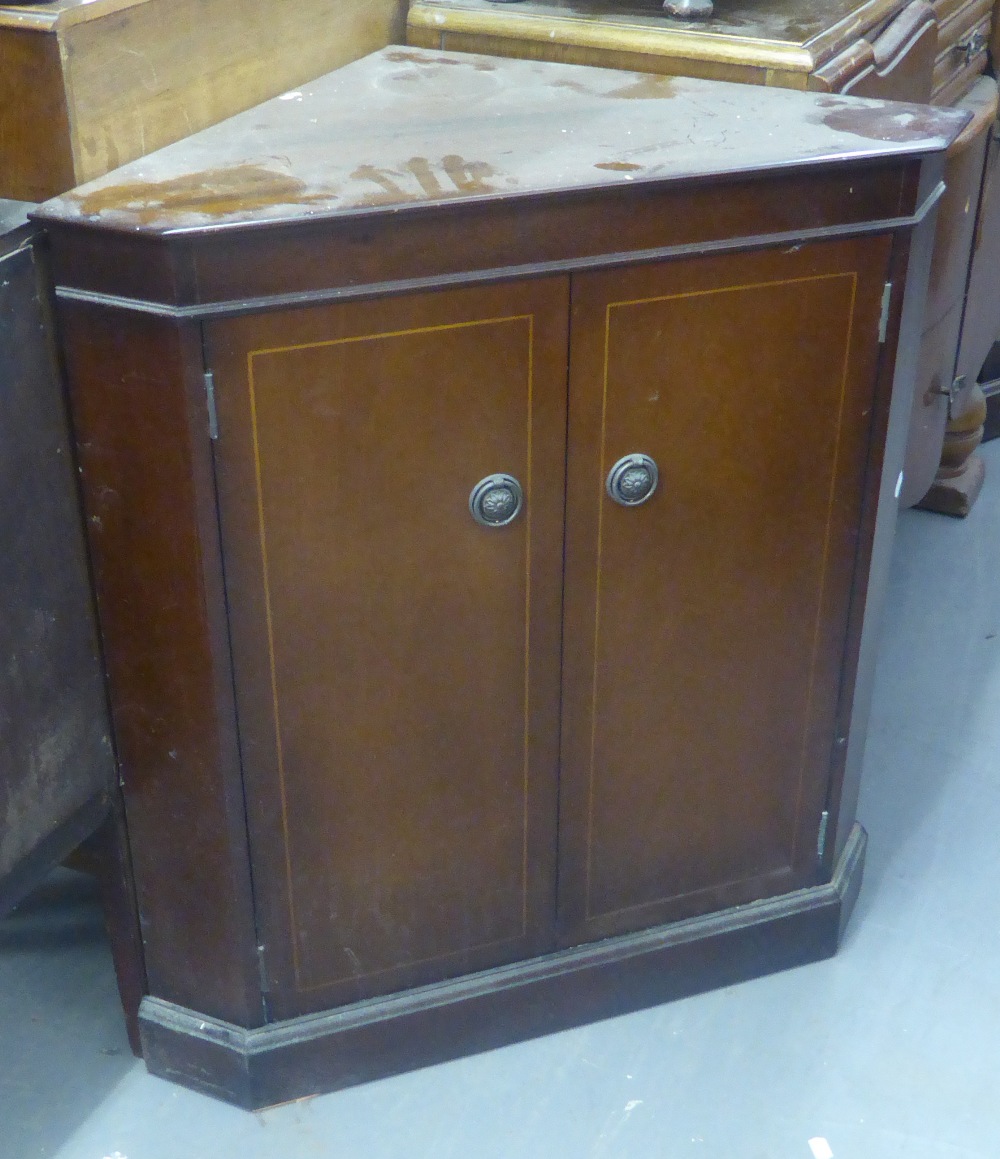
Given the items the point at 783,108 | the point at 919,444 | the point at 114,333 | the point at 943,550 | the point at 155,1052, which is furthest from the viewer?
the point at 943,550

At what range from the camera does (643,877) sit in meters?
1.78

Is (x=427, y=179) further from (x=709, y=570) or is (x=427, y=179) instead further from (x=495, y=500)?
(x=709, y=570)

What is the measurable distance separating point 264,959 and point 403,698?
35 cm

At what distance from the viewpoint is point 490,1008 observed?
5.76 ft

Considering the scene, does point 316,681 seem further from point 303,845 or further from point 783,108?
point 783,108

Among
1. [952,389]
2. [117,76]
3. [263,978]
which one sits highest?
[117,76]

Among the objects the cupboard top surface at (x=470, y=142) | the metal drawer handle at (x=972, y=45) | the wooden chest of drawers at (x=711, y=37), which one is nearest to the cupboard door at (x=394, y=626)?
the cupboard top surface at (x=470, y=142)

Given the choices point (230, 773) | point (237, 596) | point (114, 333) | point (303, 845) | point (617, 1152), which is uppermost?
point (114, 333)

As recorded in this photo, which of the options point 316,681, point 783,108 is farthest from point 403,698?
point 783,108

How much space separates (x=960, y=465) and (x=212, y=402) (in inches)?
79.7

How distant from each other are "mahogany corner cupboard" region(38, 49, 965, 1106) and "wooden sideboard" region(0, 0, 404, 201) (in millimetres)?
53

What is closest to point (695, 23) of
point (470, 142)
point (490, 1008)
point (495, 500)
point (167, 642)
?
point (470, 142)

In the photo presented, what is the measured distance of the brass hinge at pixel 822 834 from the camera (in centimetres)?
183

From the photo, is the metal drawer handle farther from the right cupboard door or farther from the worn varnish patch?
the right cupboard door
